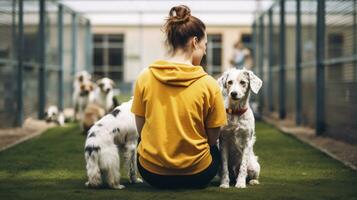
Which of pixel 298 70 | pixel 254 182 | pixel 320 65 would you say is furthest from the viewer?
pixel 298 70

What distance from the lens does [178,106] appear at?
6395 millimetres

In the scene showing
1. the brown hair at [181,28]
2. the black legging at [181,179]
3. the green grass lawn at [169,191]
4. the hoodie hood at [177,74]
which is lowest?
the green grass lawn at [169,191]

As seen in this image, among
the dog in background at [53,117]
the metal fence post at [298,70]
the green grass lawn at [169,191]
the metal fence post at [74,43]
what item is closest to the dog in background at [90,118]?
the green grass lawn at [169,191]

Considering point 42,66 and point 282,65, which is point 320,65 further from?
point 42,66

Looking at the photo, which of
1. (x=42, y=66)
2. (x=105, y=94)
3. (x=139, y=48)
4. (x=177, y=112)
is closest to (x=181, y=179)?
(x=177, y=112)

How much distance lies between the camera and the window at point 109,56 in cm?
3912

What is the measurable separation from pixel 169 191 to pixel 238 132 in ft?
3.10

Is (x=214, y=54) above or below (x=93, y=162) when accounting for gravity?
above

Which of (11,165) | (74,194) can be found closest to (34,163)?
(11,165)

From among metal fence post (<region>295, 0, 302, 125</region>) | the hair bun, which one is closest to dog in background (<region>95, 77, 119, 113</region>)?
metal fence post (<region>295, 0, 302, 125</region>)

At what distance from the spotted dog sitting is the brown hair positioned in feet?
3.33

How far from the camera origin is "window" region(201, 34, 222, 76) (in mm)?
39281

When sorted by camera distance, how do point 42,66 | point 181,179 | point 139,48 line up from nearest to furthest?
point 181,179, point 42,66, point 139,48

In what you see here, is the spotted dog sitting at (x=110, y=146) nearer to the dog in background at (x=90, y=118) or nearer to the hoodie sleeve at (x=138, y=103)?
the hoodie sleeve at (x=138, y=103)
